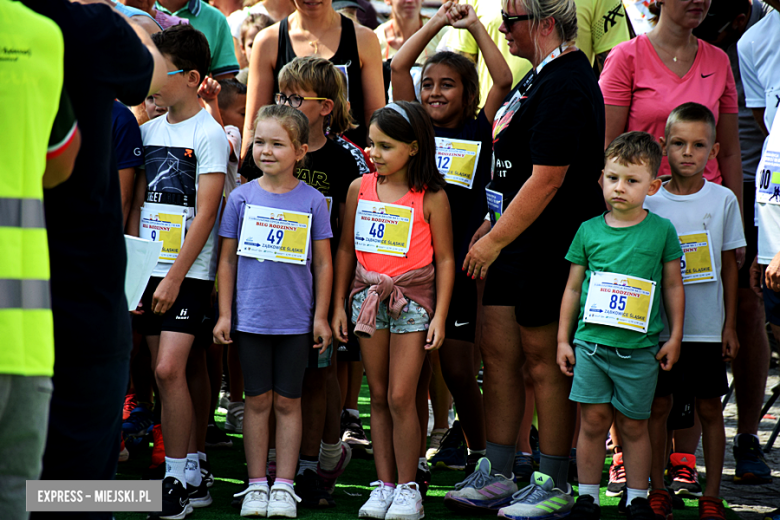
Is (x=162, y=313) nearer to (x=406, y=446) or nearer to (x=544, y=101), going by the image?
(x=406, y=446)

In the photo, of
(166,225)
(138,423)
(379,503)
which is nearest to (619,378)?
(379,503)

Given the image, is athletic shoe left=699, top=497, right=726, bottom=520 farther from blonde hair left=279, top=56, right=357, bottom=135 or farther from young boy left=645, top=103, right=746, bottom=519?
blonde hair left=279, top=56, right=357, bottom=135

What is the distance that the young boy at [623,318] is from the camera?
3.15 m

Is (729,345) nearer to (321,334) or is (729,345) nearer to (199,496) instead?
(321,334)

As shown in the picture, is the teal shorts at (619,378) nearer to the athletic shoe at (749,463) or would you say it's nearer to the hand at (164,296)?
the athletic shoe at (749,463)

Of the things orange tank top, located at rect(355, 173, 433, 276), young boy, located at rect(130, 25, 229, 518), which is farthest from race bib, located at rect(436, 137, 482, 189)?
young boy, located at rect(130, 25, 229, 518)

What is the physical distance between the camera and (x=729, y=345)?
3389mm

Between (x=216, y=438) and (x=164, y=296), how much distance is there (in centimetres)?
144

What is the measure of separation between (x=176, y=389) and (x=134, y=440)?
1050 millimetres

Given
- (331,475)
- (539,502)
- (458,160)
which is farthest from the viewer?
(458,160)

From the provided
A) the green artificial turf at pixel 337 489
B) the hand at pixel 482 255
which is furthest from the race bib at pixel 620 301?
the green artificial turf at pixel 337 489

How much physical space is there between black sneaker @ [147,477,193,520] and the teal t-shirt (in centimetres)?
175

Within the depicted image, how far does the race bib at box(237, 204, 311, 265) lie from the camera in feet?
11.2

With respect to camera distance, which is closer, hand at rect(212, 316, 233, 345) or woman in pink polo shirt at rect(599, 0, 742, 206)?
hand at rect(212, 316, 233, 345)
